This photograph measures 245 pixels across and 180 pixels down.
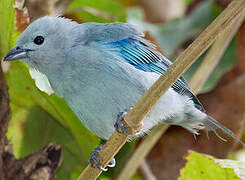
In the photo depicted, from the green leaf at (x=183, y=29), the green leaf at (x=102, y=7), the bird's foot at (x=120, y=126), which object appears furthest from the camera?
the green leaf at (x=183, y=29)

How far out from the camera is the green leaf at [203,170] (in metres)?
2.53

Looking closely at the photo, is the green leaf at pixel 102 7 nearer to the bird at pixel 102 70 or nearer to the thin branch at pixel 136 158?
the bird at pixel 102 70

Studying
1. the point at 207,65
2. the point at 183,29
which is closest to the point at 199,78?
the point at 207,65

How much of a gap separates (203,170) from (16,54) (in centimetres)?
124

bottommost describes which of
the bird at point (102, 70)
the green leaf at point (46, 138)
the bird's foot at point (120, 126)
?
the green leaf at point (46, 138)

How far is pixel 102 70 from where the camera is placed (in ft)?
8.69

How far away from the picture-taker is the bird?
2.64 metres

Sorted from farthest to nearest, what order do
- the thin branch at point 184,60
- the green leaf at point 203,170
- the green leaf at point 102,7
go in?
the green leaf at point 102,7, the green leaf at point 203,170, the thin branch at point 184,60

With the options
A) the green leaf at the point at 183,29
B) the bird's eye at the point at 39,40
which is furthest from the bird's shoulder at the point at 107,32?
the green leaf at the point at 183,29

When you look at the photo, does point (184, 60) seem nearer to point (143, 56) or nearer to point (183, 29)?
point (143, 56)

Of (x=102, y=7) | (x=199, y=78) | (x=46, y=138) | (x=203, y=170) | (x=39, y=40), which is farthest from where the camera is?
(x=102, y=7)

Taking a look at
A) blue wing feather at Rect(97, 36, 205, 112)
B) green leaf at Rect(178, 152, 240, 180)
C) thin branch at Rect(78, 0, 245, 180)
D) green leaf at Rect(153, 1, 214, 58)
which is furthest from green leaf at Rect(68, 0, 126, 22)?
thin branch at Rect(78, 0, 245, 180)

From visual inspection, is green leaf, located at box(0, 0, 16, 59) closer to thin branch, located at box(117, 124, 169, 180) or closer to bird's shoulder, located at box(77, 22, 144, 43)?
bird's shoulder, located at box(77, 22, 144, 43)

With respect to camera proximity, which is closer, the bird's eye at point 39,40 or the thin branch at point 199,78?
the bird's eye at point 39,40
